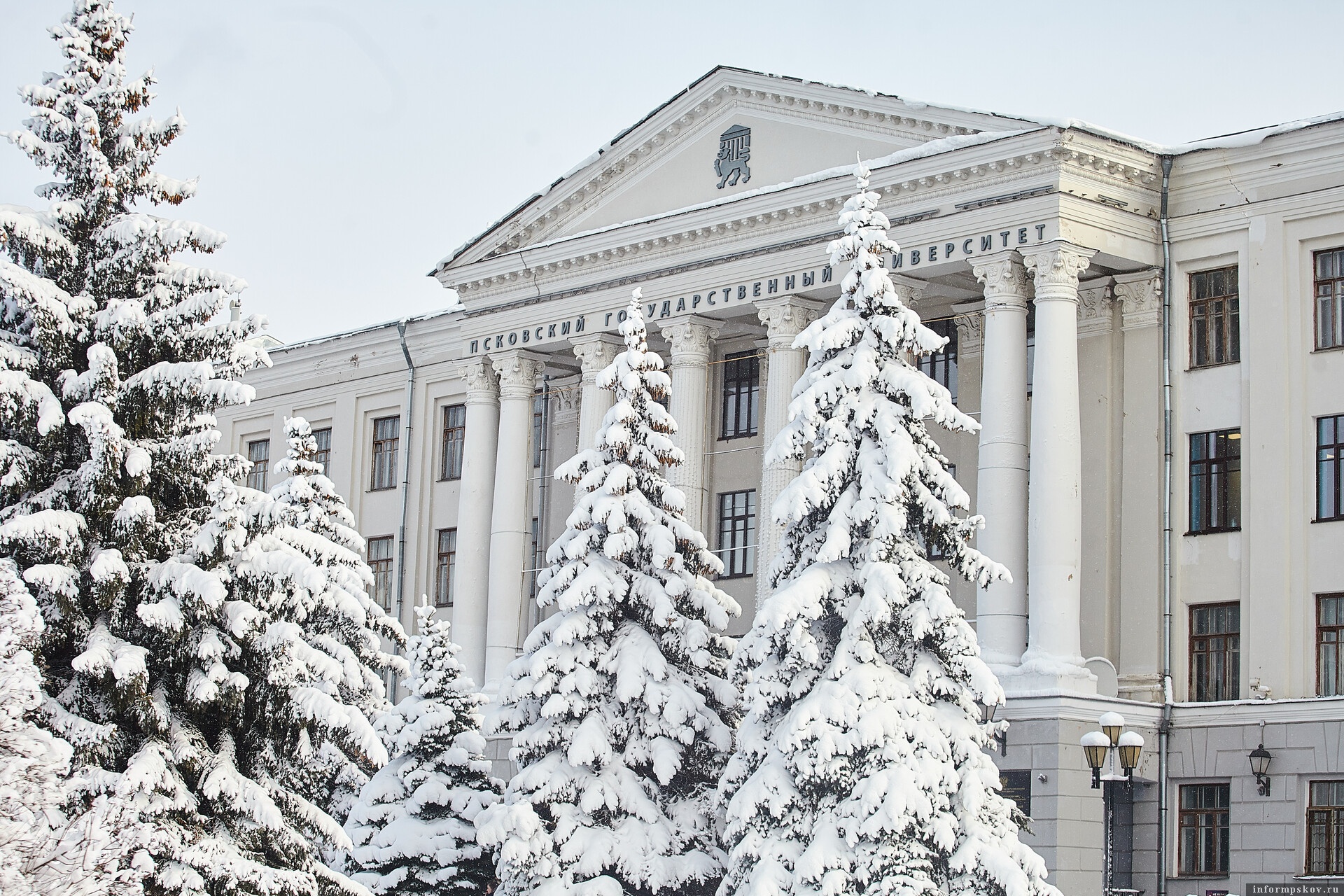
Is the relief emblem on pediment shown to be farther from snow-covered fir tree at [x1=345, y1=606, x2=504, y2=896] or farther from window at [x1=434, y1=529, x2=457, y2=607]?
window at [x1=434, y1=529, x2=457, y2=607]

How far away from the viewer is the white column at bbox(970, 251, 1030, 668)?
31922 mm

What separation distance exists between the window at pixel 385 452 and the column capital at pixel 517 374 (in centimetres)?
726

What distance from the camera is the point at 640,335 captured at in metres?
27.7

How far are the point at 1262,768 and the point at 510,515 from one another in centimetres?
1702

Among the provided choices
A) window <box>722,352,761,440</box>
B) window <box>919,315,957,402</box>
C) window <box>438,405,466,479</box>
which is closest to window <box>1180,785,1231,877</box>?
window <box>919,315,957,402</box>

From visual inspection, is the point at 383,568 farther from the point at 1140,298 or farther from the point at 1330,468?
the point at 1330,468

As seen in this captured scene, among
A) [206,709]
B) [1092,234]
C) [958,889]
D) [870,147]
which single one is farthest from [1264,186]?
[206,709]

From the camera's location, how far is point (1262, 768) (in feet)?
98.6

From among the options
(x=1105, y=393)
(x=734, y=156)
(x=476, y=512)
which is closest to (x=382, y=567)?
(x=476, y=512)

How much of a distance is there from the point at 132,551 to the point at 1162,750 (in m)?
18.7

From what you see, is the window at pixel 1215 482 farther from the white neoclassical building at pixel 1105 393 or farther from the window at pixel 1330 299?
the window at pixel 1330 299

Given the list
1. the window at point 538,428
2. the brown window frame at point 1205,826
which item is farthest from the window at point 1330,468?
the window at point 538,428

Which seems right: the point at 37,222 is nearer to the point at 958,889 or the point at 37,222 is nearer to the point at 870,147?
the point at 958,889

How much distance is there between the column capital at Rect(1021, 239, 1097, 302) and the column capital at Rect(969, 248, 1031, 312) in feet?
1.84
